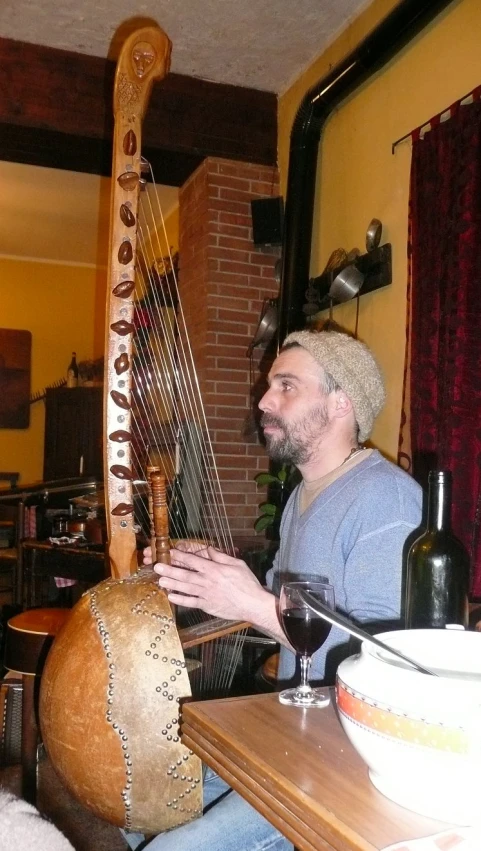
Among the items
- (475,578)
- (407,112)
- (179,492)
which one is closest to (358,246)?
(407,112)

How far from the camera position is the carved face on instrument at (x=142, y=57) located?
1291 mm

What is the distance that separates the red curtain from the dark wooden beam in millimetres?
1411

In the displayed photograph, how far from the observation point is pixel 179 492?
3.20 m

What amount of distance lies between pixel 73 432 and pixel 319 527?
4633 millimetres

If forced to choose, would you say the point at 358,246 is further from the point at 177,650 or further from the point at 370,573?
the point at 177,650

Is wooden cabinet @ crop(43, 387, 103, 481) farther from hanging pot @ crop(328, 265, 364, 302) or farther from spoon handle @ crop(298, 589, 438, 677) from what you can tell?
spoon handle @ crop(298, 589, 438, 677)

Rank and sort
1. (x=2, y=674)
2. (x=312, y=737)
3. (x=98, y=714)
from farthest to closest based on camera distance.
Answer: (x=2, y=674)
(x=98, y=714)
(x=312, y=737)

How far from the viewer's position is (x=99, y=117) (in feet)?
11.3

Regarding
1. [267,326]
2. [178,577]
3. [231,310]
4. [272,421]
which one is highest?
[231,310]

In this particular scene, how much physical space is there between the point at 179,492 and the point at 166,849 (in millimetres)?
2054

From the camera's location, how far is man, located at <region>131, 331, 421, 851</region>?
48.1 inches

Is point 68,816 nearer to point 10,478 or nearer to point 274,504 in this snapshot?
point 274,504

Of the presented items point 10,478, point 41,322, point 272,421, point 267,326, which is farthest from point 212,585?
point 41,322

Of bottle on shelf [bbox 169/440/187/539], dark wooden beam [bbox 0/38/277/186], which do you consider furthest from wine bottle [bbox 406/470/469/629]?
dark wooden beam [bbox 0/38/277/186]
